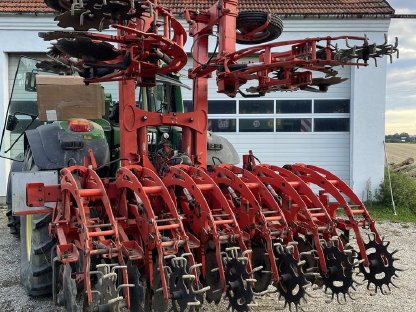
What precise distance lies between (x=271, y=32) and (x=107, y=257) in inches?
95.8

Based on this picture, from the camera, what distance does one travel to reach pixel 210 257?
330cm

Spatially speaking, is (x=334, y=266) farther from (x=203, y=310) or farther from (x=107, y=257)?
(x=107, y=257)

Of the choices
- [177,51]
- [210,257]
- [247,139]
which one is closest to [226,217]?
[210,257]

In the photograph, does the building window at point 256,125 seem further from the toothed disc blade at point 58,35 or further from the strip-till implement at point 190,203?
the toothed disc blade at point 58,35

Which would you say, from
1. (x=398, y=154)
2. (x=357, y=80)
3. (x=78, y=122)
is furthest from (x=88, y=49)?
(x=398, y=154)

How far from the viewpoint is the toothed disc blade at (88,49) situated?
291 centimetres

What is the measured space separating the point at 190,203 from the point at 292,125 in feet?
22.4

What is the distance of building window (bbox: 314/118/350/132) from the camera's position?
981cm

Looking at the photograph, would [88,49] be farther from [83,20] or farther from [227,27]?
[227,27]

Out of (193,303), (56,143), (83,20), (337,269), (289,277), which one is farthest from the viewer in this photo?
(56,143)

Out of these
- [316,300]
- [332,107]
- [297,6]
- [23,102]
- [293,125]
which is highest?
[297,6]

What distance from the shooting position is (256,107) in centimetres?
998

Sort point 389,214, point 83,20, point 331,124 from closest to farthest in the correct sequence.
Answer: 1. point 83,20
2. point 389,214
3. point 331,124

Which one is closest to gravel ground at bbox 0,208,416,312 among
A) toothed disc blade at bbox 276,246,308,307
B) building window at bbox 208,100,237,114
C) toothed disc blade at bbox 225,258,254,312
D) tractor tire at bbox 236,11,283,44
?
toothed disc blade at bbox 276,246,308,307
